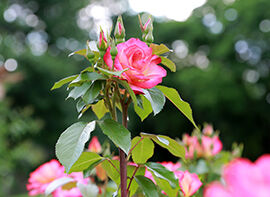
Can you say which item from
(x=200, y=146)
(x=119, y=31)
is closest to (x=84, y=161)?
(x=119, y=31)

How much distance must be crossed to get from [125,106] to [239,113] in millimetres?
9368

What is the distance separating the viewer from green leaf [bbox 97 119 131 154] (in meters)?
0.50

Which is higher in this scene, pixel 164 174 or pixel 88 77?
pixel 88 77

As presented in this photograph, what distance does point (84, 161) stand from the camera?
56 cm

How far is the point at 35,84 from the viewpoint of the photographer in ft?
30.1

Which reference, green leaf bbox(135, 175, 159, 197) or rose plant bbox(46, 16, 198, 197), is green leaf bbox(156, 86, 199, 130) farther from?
green leaf bbox(135, 175, 159, 197)

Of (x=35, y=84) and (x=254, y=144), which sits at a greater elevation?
(x=35, y=84)

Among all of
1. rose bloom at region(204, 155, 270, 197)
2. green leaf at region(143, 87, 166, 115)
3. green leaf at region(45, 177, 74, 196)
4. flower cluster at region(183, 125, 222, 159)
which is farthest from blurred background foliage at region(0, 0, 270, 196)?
rose bloom at region(204, 155, 270, 197)

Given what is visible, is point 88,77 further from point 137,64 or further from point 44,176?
point 44,176

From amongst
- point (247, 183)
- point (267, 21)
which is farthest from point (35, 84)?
point (247, 183)

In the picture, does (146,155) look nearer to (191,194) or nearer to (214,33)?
(191,194)

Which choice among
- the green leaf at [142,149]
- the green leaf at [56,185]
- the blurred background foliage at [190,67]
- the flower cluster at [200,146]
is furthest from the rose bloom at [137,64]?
the blurred background foliage at [190,67]

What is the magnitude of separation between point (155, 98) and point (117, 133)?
9 cm

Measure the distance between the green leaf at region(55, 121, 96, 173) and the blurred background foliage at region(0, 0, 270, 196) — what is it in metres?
7.51
